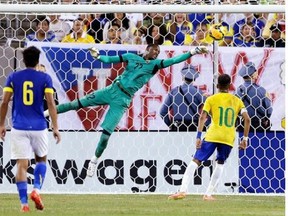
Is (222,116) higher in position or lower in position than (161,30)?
lower

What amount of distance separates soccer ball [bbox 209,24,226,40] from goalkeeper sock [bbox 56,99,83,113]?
2.15 m

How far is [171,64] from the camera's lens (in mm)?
16125

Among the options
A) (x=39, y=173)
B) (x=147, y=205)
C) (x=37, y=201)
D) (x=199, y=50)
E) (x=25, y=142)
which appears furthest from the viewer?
(x=199, y=50)

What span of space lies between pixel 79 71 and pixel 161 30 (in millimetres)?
1410

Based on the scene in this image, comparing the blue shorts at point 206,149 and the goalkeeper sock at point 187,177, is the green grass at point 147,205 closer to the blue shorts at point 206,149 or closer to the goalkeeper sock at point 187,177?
the goalkeeper sock at point 187,177

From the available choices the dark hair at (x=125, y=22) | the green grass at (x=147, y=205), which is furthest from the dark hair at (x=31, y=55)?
the dark hair at (x=125, y=22)

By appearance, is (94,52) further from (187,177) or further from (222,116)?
(187,177)

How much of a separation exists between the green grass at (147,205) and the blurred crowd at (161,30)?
2526mm

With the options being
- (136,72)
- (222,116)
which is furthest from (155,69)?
(222,116)

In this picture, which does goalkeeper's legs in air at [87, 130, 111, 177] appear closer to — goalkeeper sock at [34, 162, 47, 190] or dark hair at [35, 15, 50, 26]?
dark hair at [35, 15, 50, 26]

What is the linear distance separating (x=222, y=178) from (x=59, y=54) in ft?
9.96

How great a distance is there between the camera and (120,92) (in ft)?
55.3

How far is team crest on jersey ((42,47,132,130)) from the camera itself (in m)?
17.2

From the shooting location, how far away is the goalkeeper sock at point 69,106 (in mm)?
16578
